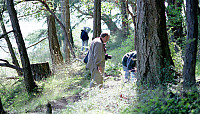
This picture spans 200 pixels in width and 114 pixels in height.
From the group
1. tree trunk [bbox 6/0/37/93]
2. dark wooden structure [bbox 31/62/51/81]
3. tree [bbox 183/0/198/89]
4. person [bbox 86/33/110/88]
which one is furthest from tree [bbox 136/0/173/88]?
dark wooden structure [bbox 31/62/51/81]

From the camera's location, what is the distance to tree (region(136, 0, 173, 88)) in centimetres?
535

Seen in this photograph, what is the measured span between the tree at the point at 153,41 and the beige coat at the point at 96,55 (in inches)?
51.8

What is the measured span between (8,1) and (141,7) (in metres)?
4.35

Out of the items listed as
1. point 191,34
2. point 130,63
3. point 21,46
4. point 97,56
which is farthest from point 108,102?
point 21,46

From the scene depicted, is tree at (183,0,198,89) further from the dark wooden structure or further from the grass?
the dark wooden structure

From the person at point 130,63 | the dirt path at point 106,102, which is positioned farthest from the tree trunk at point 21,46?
the person at point 130,63

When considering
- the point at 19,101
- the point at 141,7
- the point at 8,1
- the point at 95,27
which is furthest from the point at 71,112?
the point at 95,27

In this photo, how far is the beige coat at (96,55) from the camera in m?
6.17

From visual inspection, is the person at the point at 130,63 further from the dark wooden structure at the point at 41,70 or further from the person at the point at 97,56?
the dark wooden structure at the point at 41,70

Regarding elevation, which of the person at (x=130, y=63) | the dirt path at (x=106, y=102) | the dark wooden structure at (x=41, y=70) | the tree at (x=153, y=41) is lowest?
the dark wooden structure at (x=41, y=70)

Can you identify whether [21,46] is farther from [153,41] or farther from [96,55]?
[153,41]

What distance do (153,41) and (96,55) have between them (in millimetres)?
1752

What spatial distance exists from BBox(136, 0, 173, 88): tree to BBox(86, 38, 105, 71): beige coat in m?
1.32

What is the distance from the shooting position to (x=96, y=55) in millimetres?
6227
